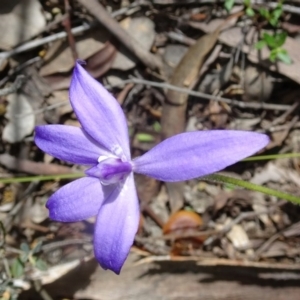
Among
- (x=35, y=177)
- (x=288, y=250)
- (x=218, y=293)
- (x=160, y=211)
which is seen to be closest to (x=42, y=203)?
(x=35, y=177)

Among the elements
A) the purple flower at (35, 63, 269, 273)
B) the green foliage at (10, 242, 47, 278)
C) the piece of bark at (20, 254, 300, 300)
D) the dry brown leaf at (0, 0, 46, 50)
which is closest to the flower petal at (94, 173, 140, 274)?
the purple flower at (35, 63, 269, 273)

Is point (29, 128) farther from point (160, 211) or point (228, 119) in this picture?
point (228, 119)

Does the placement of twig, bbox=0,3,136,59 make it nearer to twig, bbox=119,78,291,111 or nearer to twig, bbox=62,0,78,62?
twig, bbox=62,0,78,62

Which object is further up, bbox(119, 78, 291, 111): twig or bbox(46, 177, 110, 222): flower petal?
bbox(46, 177, 110, 222): flower petal

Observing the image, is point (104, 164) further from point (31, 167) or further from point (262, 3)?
point (262, 3)

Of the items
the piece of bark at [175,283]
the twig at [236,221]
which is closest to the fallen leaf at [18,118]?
the piece of bark at [175,283]

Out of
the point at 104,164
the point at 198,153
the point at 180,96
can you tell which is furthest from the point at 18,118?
the point at 198,153

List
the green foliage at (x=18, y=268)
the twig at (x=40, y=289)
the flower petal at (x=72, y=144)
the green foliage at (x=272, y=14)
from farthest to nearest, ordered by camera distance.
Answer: the twig at (x=40, y=289)
the green foliage at (x=272, y=14)
the green foliage at (x=18, y=268)
the flower petal at (x=72, y=144)

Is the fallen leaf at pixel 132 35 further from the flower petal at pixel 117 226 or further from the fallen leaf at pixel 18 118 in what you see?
the flower petal at pixel 117 226
